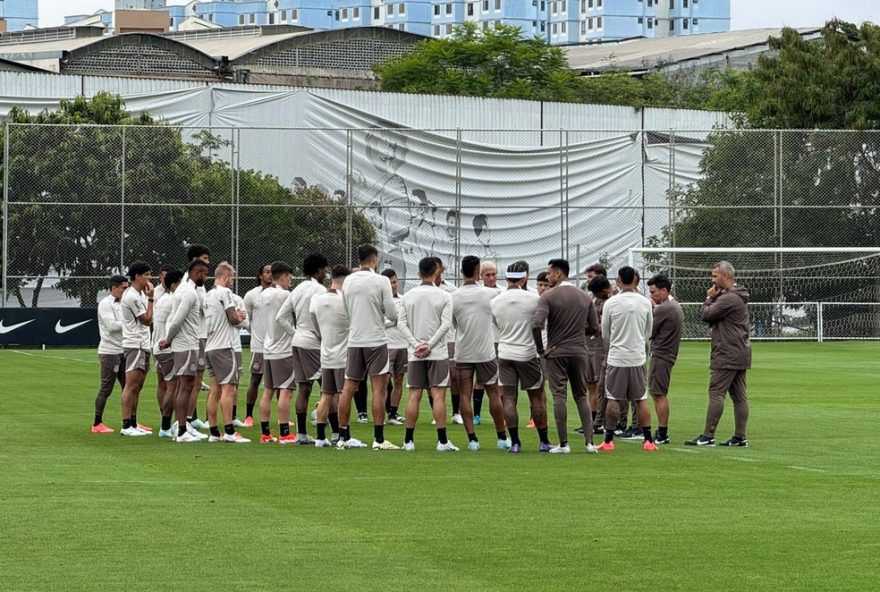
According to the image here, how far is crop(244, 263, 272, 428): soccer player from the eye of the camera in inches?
705

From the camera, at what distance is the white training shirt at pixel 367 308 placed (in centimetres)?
1595

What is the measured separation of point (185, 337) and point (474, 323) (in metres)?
3.22

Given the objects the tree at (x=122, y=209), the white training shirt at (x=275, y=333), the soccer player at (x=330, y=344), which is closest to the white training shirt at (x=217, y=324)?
the white training shirt at (x=275, y=333)

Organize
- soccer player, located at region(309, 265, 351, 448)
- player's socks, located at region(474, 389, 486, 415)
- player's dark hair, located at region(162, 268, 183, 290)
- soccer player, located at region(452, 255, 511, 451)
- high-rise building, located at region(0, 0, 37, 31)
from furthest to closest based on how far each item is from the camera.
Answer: high-rise building, located at region(0, 0, 37, 31) < player's socks, located at region(474, 389, 486, 415) < player's dark hair, located at region(162, 268, 183, 290) < soccer player, located at region(309, 265, 351, 448) < soccer player, located at region(452, 255, 511, 451)

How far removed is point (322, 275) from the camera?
16.9 meters

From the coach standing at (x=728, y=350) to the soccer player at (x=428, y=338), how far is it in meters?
2.97

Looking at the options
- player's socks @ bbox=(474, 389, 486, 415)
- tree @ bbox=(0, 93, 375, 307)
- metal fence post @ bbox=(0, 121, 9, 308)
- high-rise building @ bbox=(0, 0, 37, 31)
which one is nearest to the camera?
player's socks @ bbox=(474, 389, 486, 415)

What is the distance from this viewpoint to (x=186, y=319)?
1702 cm

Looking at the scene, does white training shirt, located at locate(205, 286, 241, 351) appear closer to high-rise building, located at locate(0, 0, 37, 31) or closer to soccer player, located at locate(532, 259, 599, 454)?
soccer player, located at locate(532, 259, 599, 454)

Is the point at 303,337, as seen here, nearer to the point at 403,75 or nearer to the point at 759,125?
the point at 759,125

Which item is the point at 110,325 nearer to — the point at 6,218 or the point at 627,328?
the point at 627,328

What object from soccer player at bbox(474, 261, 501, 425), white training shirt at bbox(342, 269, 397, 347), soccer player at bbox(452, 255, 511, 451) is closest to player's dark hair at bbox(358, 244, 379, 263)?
white training shirt at bbox(342, 269, 397, 347)

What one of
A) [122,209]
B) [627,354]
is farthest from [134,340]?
[122,209]

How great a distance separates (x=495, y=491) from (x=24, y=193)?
31212 millimetres
